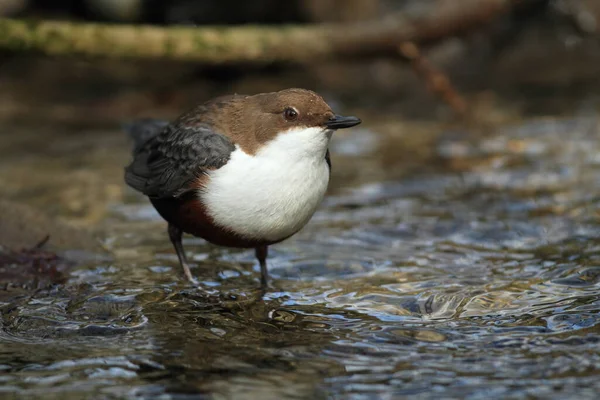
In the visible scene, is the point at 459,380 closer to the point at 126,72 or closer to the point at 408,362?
the point at 408,362

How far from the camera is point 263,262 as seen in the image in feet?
14.8

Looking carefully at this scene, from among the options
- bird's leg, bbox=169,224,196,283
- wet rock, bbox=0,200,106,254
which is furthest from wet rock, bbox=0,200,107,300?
bird's leg, bbox=169,224,196,283

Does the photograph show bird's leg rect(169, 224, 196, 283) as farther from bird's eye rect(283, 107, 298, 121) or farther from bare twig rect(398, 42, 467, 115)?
bare twig rect(398, 42, 467, 115)

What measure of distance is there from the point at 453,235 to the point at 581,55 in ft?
17.0

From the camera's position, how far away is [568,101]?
8.64m

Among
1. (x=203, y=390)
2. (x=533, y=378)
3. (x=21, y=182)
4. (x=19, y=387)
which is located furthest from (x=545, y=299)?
A: (x=21, y=182)

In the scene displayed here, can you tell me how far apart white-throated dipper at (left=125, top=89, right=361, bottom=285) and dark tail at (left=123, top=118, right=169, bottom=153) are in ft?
2.72

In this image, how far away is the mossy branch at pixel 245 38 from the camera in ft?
21.5

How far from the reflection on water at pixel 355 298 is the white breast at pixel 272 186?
1.22 feet

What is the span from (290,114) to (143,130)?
4.98 feet

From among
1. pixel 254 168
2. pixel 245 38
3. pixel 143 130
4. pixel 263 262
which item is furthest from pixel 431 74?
pixel 254 168

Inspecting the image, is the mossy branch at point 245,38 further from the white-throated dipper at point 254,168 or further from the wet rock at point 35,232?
the white-throated dipper at point 254,168

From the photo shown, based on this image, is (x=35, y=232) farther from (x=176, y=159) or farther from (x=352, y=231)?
(x=352, y=231)

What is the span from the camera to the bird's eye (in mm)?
4148
